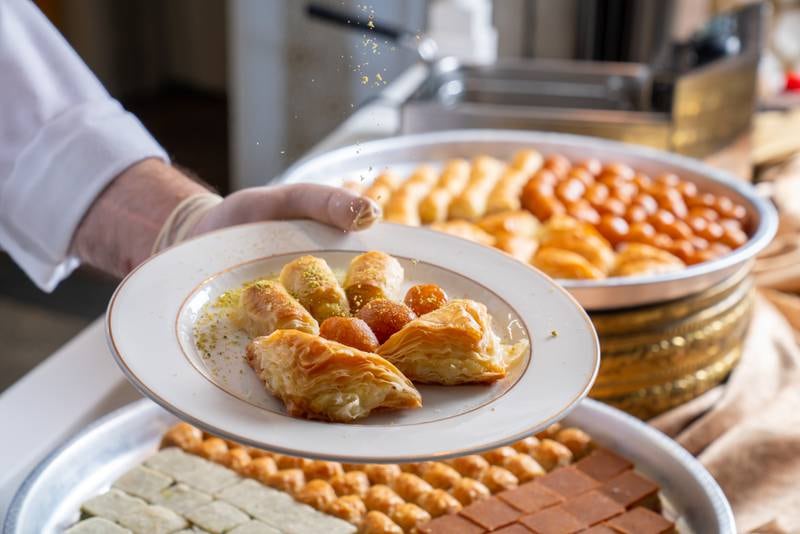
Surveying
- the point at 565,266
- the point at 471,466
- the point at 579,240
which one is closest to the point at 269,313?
the point at 471,466

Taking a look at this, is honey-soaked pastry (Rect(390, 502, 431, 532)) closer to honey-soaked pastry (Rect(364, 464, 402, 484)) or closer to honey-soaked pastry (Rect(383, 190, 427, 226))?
honey-soaked pastry (Rect(364, 464, 402, 484))

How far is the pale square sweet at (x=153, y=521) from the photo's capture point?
761 mm

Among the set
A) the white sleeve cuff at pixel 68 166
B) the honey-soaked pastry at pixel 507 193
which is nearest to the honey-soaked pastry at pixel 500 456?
the white sleeve cuff at pixel 68 166

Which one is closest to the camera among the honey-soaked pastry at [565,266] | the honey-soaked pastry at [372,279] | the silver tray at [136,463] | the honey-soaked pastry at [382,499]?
the honey-soaked pastry at [372,279]

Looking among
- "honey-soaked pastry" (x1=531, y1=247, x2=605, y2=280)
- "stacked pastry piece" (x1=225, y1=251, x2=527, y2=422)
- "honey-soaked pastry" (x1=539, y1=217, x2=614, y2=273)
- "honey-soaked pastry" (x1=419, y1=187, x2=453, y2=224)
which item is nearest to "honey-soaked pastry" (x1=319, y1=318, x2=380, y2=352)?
"stacked pastry piece" (x1=225, y1=251, x2=527, y2=422)

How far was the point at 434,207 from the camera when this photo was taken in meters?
1.32

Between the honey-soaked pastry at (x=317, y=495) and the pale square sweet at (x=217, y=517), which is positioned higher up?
the pale square sweet at (x=217, y=517)

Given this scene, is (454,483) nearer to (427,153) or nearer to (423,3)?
(427,153)

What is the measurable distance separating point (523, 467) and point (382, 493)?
138 millimetres

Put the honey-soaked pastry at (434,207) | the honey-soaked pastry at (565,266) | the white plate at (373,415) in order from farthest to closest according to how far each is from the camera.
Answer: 1. the honey-soaked pastry at (434,207)
2. the honey-soaked pastry at (565,266)
3. the white plate at (373,415)

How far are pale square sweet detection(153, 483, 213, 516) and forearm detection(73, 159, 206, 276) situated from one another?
20 centimetres

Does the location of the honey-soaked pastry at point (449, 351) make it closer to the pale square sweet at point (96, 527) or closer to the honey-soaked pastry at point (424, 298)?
the honey-soaked pastry at point (424, 298)

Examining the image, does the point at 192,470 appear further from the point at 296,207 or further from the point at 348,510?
the point at 296,207

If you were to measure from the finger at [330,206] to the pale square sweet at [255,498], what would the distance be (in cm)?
28
